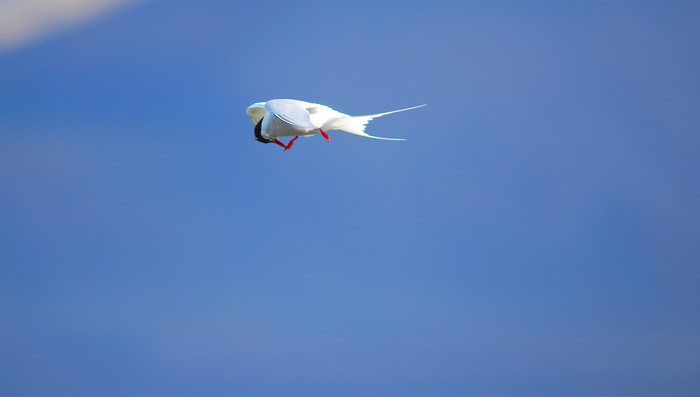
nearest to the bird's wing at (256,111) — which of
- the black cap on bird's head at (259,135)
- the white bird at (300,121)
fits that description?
the white bird at (300,121)

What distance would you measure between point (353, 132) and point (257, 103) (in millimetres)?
905

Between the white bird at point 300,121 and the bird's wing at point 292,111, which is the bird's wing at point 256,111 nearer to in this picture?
the white bird at point 300,121

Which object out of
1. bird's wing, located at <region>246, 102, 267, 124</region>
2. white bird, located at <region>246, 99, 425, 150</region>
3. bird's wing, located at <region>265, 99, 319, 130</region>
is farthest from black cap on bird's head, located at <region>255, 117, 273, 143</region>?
bird's wing, located at <region>265, 99, 319, 130</region>

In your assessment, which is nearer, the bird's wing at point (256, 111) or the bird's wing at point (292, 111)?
the bird's wing at point (292, 111)

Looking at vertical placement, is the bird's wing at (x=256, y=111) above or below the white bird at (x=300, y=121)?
above

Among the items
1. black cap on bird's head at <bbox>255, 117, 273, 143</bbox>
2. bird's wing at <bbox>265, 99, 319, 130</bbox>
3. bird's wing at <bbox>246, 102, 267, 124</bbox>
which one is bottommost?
bird's wing at <bbox>265, 99, 319, 130</bbox>

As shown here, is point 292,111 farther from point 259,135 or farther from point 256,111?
point 256,111

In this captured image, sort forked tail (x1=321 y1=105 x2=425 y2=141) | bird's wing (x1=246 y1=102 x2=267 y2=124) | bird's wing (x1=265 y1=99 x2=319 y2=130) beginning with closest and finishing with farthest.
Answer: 1. bird's wing (x1=265 y1=99 x2=319 y2=130)
2. forked tail (x1=321 y1=105 x2=425 y2=141)
3. bird's wing (x1=246 y1=102 x2=267 y2=124)

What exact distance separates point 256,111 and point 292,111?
3.17 ft

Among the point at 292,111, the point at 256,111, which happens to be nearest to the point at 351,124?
the point at 292,111

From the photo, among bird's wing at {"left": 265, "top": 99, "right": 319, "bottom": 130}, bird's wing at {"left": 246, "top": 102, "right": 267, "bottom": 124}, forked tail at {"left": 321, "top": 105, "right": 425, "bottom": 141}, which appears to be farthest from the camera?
bird's wing at {"left": 246, "top": 102, "right": 267, "bottom": 124}

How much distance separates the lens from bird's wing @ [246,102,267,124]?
5.23 metres

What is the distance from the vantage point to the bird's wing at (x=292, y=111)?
441 centimetres

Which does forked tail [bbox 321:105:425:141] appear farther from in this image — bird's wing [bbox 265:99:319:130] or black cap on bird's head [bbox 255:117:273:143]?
black cap on bird's head [bbox 255:117:273:143]
